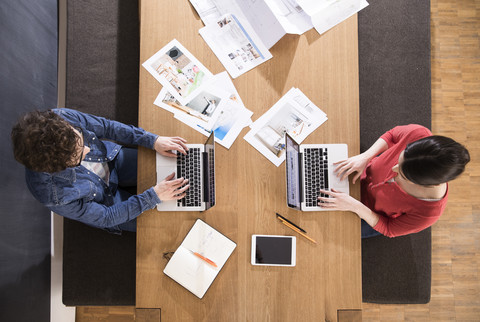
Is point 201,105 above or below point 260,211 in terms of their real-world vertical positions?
above

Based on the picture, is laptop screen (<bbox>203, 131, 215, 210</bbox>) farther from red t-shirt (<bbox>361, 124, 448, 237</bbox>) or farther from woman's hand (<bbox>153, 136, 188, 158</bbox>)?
red t-shirt (<bbox>361, 124, 448, 237</bbox>)

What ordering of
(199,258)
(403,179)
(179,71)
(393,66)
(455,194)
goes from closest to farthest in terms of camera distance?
(403,179) < (199,258) < (179,71) < (393,66) < (455,194)

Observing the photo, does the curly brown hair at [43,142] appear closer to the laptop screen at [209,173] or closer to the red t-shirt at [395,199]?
the laptop screen at [209,173]

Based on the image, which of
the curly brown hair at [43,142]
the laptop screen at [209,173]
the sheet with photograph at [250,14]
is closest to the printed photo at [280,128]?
the laptop screen at [209,173]

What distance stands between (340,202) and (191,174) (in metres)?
0.69

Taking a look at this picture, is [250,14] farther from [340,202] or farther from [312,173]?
[340,202]

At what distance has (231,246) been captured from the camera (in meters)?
1.36

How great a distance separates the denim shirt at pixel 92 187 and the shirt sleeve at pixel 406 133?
3.63 feet

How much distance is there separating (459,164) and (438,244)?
1.44 meters

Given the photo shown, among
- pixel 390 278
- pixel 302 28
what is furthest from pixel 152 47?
pixel 390 278

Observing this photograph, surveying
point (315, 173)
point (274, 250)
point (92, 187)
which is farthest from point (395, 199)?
point (92, 187)

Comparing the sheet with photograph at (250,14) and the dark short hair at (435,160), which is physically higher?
the sheet with photograph at (250,14)

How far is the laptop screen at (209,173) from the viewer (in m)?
1.34

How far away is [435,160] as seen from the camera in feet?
3.32
